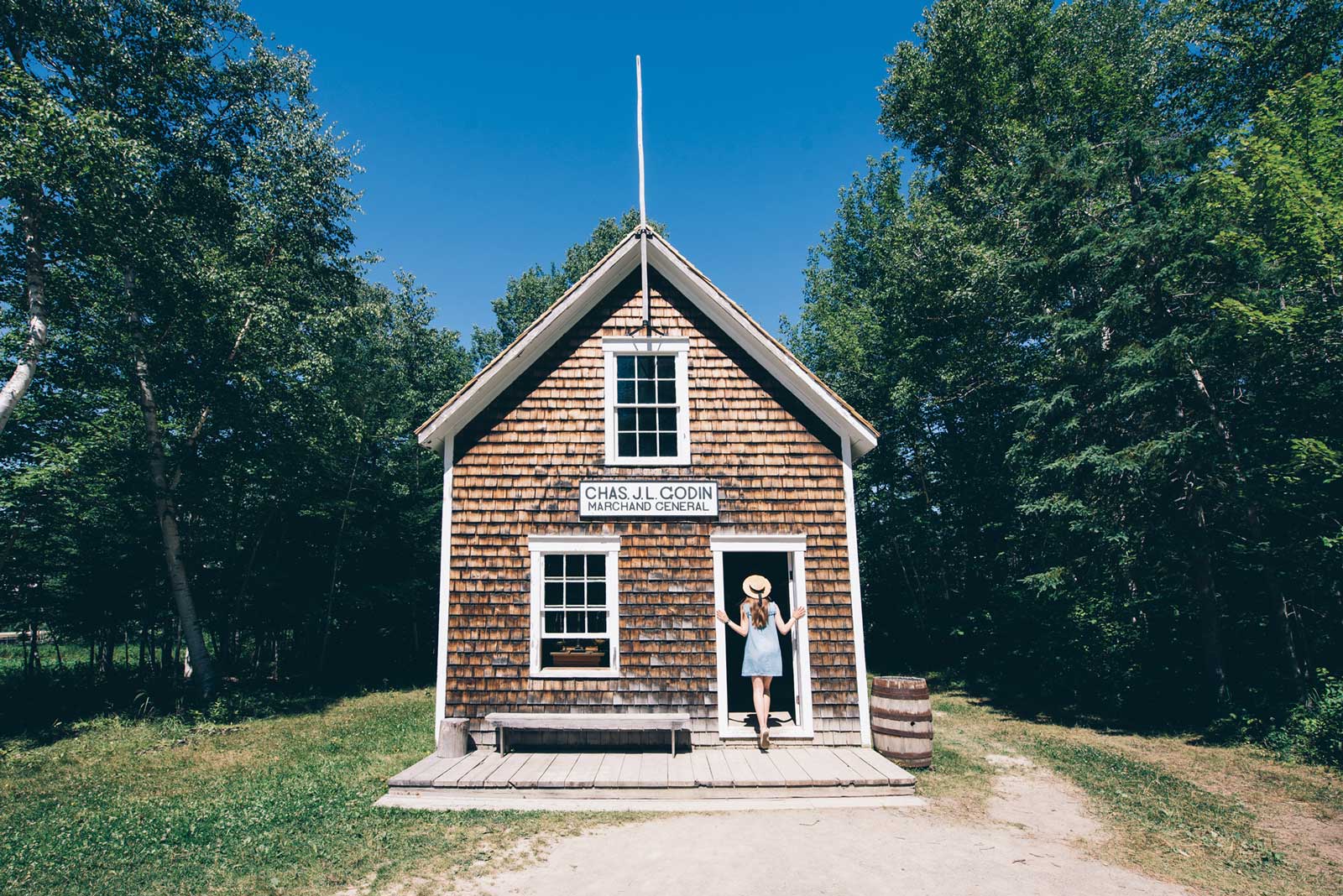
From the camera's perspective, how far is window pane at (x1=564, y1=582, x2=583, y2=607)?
9.05 m

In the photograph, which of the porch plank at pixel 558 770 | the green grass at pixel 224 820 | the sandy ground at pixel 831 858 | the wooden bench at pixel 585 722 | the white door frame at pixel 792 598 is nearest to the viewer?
the sandy ground at pixel 831 858

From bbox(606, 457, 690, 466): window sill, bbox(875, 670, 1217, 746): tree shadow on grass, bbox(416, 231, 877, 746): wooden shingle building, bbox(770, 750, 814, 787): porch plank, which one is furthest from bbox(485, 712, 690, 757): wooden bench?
bbox(875, 670, 1217, 746): tree shadow on grass

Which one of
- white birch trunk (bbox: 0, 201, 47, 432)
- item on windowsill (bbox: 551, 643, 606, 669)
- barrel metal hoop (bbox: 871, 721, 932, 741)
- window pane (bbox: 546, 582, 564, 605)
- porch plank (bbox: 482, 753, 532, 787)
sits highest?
white birch trunk (bbox: 0, 201, 47, 432)

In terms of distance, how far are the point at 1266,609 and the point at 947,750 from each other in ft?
23.5

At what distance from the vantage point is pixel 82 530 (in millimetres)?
13766

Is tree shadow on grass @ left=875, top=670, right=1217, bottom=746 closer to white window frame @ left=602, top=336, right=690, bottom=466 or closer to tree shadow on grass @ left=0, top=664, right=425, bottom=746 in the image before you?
white window frame @ left=602, top=336, right=690, bottom=466

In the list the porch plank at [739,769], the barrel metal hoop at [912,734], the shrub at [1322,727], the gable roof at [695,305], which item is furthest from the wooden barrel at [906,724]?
the shrub at [1322,727]

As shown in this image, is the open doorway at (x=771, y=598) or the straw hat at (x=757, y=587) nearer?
the straw hat at (x=757, y=587)

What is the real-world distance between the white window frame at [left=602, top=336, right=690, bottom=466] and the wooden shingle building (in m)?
0.03

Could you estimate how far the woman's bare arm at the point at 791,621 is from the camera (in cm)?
852

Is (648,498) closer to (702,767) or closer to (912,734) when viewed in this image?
(702,767)

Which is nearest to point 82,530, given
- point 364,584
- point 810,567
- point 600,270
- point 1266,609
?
point 364,584

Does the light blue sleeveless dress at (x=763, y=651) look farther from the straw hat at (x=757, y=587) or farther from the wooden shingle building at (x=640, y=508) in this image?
the wooden shingle building at (x=640, y=508)

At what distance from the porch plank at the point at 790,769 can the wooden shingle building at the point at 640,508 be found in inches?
19.0
